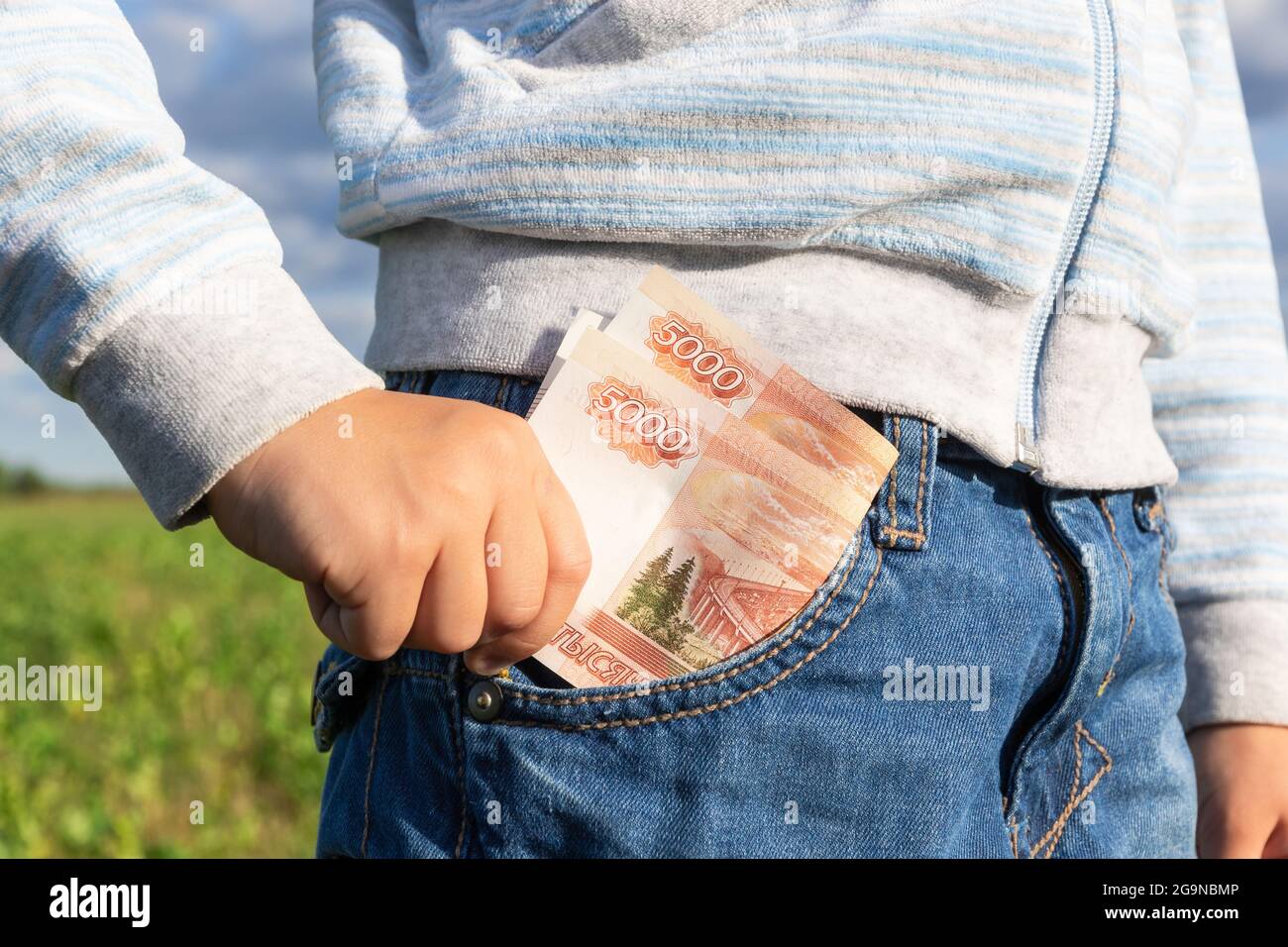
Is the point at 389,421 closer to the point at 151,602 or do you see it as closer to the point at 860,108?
the point at 860,108

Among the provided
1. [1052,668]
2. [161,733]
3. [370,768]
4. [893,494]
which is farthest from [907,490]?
[161,733]

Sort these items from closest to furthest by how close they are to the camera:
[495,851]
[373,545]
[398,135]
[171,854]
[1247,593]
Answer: [373,545]
[495,851]
[398,135]
[1247,593]
[171,854]

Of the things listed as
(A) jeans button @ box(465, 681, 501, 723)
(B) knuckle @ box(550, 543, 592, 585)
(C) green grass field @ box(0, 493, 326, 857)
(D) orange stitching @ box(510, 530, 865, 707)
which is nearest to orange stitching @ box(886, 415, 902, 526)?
(D) orange stitching @ box(510, 530, 865, 707)

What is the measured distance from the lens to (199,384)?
0.85 meters

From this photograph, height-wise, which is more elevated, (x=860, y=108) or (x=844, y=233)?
(x=860, y=108)

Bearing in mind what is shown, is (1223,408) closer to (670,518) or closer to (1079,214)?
(1079,214)

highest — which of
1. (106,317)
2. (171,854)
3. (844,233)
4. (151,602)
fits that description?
(844,233)

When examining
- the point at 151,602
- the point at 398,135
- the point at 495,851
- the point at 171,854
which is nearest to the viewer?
the point at 495,851

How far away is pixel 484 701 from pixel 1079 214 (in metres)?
0.81

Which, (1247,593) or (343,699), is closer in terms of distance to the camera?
(343,699)

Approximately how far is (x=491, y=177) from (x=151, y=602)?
9478 mm

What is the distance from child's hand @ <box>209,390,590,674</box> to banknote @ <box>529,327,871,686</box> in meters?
0.12

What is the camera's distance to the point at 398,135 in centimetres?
114

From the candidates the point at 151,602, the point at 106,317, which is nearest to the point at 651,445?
the point at 106,317
